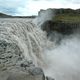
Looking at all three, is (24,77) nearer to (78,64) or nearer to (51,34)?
(78,64)

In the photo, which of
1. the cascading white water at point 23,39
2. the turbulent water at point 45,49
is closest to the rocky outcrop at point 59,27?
the turbulent water at point 45,49

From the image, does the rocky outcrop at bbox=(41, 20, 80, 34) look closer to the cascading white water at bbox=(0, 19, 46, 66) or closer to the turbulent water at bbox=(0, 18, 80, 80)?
the turbulent water at bbox=(0, 18, 80, 80)

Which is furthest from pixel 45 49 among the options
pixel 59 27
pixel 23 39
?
pixel 59 27

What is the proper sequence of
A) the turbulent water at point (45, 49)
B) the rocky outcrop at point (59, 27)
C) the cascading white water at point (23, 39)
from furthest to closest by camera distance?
1. the rocky outcrop at point (59, 27)
2. the turbulent water at point (45, 49)
3. the cascading white water at point (23, 39)

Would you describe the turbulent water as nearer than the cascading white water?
No

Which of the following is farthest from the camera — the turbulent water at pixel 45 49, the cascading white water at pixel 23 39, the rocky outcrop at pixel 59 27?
the rocky outcrop at pixel 59 27

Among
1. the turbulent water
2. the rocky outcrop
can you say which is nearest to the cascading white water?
the turbulent water

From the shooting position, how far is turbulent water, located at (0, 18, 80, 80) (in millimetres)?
12417

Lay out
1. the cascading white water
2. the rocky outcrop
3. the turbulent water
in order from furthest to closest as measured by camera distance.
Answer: the rocky outcrop
the turbulent water
the cascading white water

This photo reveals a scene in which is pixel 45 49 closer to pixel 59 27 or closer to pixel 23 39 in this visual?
pixel 23 39

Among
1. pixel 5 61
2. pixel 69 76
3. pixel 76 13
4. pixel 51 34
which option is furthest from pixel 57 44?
pixel 76 13

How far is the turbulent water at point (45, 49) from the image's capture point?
12.4m

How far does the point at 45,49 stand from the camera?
18.7 metres

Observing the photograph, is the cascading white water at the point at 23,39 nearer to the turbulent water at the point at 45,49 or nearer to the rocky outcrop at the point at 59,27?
the turbulent water at the point at 45,49
